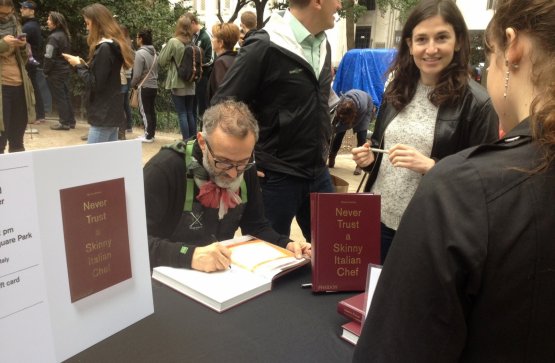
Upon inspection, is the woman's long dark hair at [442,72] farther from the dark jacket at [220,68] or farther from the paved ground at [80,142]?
the paved ground at [80,142]

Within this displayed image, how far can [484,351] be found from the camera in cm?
70

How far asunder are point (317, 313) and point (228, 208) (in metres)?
0.69

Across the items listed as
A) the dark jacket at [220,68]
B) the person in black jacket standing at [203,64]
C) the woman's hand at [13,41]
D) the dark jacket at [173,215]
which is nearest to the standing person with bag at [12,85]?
the woman's hand at [13,41]

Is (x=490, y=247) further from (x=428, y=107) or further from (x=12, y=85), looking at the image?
(x=12, y=85)

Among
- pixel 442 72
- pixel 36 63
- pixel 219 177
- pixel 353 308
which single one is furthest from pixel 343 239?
pixel 36 63

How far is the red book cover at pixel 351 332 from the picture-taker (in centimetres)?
115

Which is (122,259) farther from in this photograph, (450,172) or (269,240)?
(269,240)

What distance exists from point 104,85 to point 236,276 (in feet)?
9.52

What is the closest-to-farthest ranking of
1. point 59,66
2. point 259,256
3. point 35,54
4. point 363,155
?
point 259,256, point 363,155, point 35,54, point 59,66

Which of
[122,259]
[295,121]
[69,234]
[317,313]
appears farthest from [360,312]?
[295,121]

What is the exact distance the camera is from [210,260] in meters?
1.42

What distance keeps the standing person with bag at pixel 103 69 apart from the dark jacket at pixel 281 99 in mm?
1969

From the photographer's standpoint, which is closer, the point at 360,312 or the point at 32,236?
the point at 32,236

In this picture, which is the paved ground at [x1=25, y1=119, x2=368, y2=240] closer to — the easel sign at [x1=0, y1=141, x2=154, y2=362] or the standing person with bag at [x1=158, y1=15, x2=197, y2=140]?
the standing person with bag at [x1=158, y1=15, x2=197, y2=140]
